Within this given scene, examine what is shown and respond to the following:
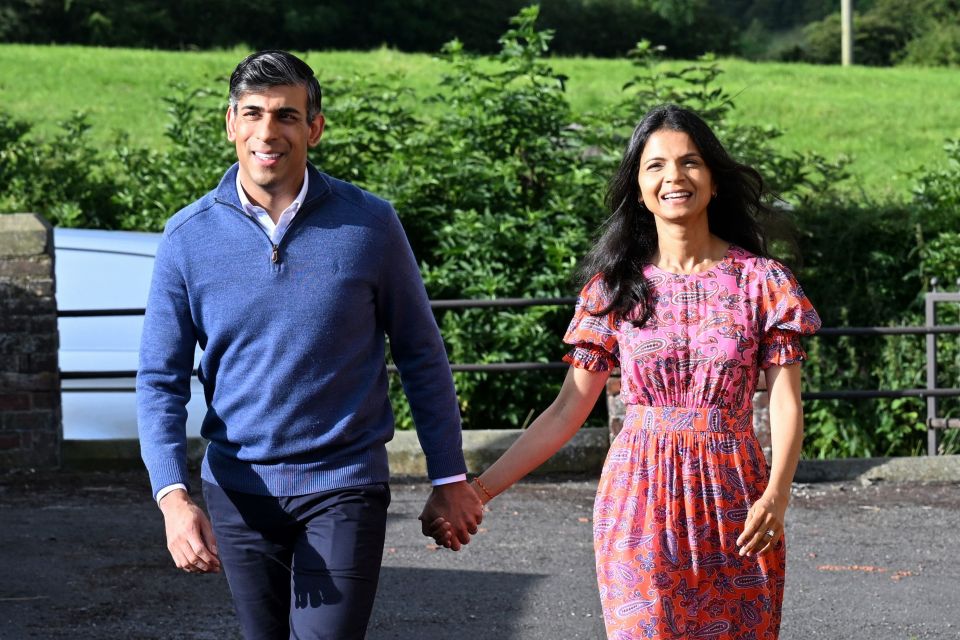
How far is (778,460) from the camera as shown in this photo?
11.4 ft

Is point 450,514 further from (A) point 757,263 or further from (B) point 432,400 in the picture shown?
(A) point 757,263

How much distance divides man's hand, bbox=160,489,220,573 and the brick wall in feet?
20.6

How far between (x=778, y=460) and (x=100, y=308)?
23.7ft

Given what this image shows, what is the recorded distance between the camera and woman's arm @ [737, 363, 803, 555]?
3.42 m

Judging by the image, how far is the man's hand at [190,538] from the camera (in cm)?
333

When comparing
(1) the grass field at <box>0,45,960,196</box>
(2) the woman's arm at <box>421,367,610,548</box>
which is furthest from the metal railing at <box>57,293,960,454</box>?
(1) the grass field at <box>0,45,960,196</box>

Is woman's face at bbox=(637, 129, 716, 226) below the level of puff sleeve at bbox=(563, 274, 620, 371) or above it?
above

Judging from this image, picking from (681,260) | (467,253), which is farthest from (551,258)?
(681,260)

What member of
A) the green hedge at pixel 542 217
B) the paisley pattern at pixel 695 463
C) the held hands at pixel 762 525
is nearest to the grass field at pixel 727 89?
the green hedge at pixel 542 217

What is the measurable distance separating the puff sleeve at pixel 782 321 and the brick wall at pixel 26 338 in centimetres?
668

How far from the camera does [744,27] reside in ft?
295

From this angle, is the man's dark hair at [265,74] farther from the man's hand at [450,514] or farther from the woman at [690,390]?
the man's hand at [450,514]

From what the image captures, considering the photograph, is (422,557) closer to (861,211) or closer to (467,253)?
(467,253)

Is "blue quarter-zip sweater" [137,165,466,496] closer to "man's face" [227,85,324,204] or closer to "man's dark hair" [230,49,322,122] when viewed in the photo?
"man's face" [227,85,324,204]
